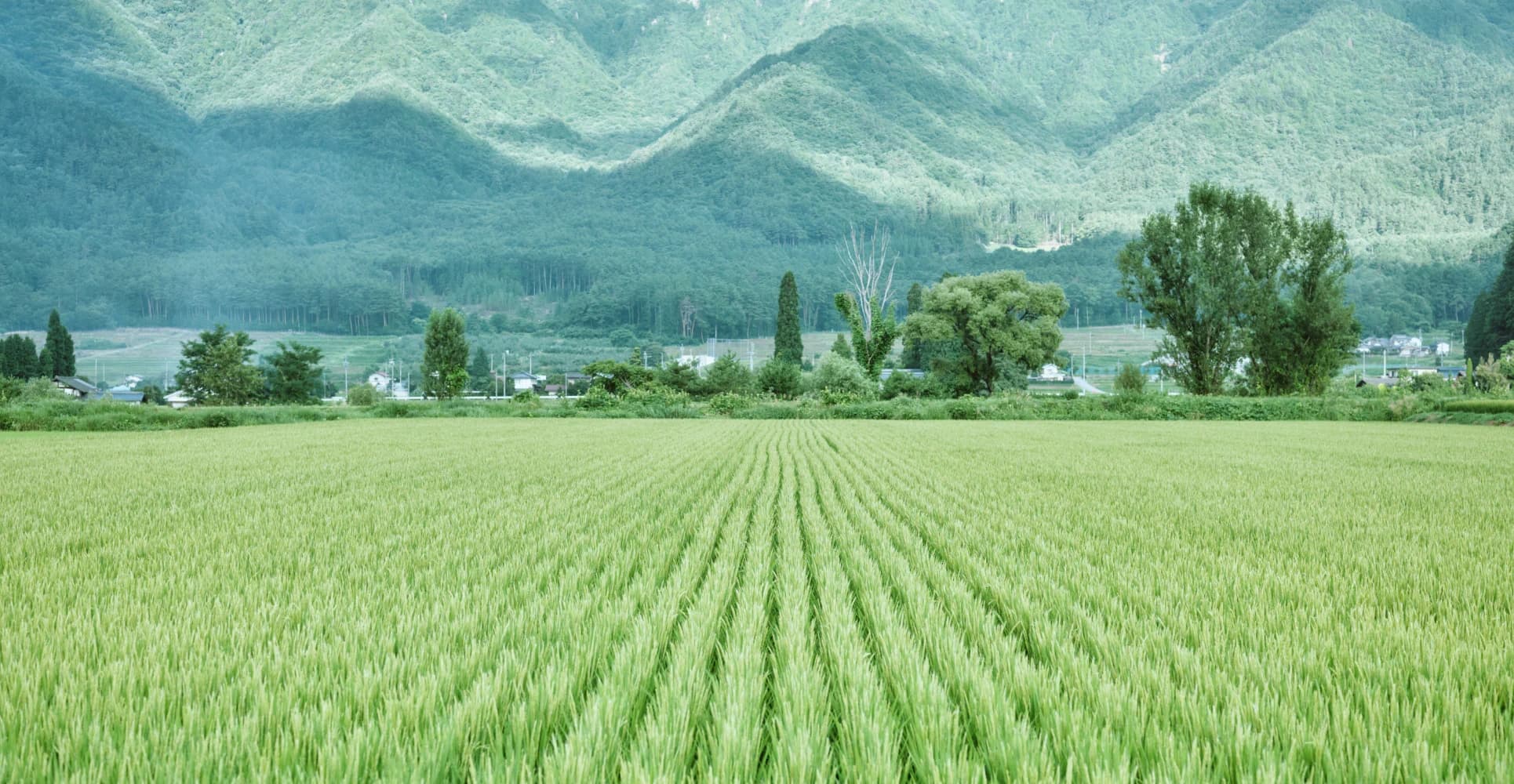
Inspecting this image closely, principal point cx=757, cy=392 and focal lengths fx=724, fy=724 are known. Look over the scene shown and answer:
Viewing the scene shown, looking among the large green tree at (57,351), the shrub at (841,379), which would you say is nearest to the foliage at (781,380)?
the shrub at (841,379)

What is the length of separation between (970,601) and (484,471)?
24.9ft

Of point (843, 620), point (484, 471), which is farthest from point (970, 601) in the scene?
point (484, 471)

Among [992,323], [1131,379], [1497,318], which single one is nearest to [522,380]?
[992,323]

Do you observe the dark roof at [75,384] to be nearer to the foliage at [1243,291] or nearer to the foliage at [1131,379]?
the foliage at [1131,379]

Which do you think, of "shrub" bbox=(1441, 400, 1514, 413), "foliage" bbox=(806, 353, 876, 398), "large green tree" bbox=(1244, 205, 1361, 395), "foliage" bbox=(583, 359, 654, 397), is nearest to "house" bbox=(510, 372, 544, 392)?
"foliage" bbox=(583, 359, 654, 397)

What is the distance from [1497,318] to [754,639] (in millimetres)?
69295

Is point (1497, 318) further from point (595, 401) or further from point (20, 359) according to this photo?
point (20, 359)

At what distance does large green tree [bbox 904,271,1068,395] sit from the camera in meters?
41.9

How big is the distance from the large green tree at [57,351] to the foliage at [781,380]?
66.4 meters

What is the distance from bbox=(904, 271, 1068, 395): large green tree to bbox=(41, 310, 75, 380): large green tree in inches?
2969

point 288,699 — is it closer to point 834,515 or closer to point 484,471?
point 834,515

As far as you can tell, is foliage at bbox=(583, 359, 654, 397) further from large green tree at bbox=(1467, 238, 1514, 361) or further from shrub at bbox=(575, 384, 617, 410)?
large green tree at bbox=(1467, 238, 1514, 361)

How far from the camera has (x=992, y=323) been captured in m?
42.3

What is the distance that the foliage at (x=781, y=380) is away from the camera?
39.8 meters
